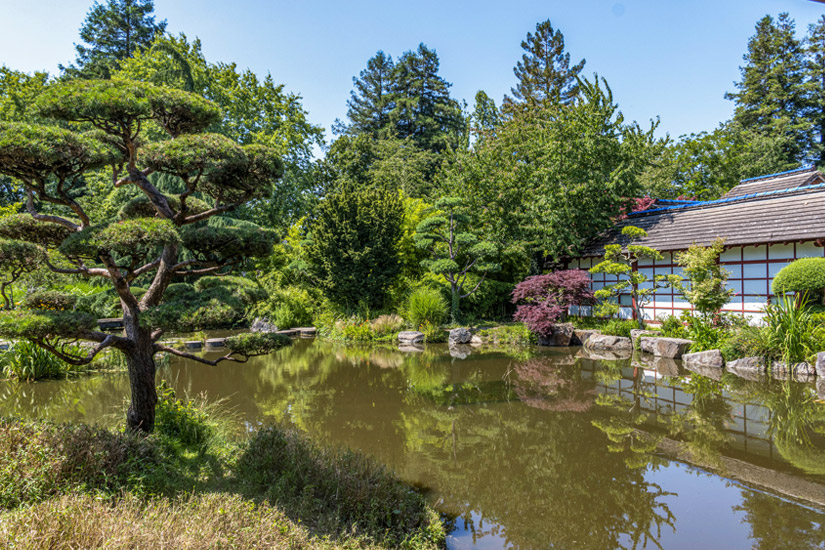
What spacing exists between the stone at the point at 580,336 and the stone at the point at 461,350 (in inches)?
112

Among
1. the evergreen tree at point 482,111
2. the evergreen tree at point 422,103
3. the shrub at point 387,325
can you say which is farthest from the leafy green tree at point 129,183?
the evergreen tree at point 422,103

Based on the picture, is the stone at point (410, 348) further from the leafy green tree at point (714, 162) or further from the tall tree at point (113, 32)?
the tall tree at point (113, 32)

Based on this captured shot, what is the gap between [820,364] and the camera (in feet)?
25.4

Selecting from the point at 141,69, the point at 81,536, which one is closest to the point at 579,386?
the point at 81,536

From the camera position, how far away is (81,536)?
7.16 feet

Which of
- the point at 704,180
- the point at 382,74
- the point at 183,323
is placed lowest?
the point at 183,323

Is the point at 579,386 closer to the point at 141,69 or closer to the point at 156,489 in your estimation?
the point at 156,489

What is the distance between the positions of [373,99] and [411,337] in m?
23.0

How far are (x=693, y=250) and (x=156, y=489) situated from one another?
11.5 m

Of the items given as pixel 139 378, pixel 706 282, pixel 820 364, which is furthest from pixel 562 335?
pixel 139 378

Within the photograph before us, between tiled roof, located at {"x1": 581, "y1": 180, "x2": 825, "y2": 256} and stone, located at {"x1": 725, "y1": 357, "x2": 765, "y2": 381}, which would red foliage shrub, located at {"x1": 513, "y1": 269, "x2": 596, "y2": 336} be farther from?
stone, located at {"x1": 725, "y1": 357, "x2": 765, "y2": 381}

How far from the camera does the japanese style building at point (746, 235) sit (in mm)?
10999

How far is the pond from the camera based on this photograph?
3.41 m

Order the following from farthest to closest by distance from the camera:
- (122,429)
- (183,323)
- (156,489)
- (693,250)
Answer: (693,250) < (122,429) < (183,323) < (156,489)
